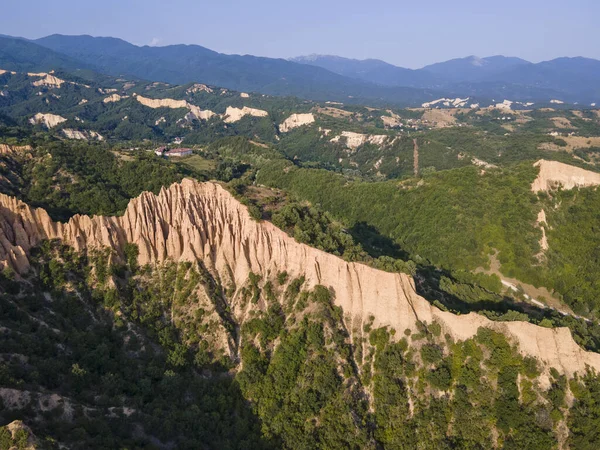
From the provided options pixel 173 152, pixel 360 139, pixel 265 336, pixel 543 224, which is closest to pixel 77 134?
pixel 173 152

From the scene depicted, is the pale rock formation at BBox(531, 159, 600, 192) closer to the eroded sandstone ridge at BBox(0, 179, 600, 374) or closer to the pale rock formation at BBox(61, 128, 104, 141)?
the eroded sandstone ridge at BBox(0, 179, 600, 374)

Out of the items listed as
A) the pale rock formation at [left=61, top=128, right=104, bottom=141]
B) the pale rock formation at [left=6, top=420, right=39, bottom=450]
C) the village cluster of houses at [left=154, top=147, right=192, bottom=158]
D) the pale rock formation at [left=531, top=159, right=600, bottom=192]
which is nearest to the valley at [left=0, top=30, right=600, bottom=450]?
the pale rock formation at [left=6, top=420, right=39, bottom=450]

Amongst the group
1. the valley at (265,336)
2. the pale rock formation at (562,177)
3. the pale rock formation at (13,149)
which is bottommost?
the valley at (265,336)

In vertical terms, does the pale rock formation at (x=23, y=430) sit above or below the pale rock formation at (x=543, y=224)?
above

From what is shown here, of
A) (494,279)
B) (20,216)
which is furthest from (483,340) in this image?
(20,216)

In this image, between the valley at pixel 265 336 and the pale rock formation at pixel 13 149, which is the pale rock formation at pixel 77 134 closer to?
the pale rock formation at pixel 13 149

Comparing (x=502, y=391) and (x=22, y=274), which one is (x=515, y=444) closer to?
(x=502, y=391)

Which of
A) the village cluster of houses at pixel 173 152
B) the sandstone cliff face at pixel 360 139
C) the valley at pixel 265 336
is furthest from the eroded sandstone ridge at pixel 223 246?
the sandstone cliff face at pixel 360 139

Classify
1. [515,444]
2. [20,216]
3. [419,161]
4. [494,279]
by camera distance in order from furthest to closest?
[419,161] → [494,279] → [20,216] → [515,444]
